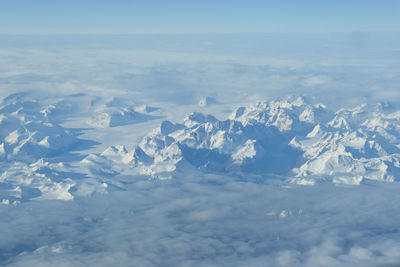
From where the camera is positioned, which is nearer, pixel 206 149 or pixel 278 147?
pixel 206 149

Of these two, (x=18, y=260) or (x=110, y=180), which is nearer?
(x=18, y=260)

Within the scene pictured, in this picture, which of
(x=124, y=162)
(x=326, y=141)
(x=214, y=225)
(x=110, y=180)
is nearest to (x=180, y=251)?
(x=214, y=225)

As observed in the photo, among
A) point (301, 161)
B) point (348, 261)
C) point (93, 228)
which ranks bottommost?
point (301, 161)

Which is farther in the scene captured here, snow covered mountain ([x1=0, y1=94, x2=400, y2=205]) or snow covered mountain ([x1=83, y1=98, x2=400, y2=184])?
snow covered mountain ([x1=83, y1=98, x2=400, y2=184])

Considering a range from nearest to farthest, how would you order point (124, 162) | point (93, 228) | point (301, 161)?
point (93, 228) < point (124, 162) < point (301, 161)

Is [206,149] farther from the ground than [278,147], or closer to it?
farther from the ground

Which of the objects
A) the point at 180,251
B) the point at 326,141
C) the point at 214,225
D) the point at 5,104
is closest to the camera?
the point at 180,251

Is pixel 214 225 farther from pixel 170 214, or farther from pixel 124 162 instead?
pixel 124 162

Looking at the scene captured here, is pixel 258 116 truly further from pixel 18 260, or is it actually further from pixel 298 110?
pixel 18 260

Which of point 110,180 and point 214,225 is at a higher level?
point 214,225

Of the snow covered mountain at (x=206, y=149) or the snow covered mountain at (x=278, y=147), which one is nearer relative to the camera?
the snow covered mountain at (x=206, y=149)
